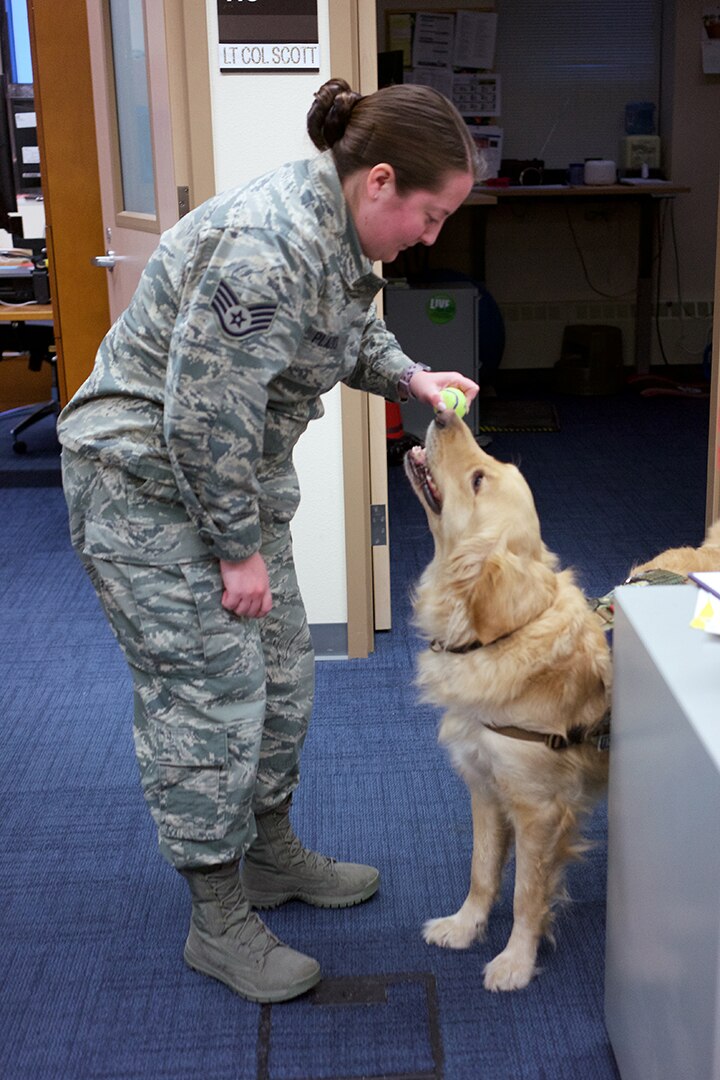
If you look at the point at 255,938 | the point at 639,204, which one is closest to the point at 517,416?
the point at 639,204

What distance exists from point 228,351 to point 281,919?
110 cm

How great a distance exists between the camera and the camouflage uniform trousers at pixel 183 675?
1583 millimetres

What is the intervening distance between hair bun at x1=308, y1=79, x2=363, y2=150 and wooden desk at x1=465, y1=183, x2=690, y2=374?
4.47 m

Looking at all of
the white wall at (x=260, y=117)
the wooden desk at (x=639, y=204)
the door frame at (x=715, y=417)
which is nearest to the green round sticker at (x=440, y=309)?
the wooden desk at (x=639, y=204)

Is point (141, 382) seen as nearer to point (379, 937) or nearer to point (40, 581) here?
point (379, 937)

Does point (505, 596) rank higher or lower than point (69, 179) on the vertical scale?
lower

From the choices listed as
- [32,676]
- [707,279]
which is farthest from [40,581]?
[707,279]

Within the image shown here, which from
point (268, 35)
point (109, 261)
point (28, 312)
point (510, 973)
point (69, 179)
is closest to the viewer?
point (510, 973)

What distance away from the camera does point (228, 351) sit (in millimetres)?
1369

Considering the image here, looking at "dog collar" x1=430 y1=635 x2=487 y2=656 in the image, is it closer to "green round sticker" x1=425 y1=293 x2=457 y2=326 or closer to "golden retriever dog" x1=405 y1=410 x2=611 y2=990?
"golden retriever dog" x1=405 y1=410 x2=611 y2=990

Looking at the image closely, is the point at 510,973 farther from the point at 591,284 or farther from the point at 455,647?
the point at 591,284

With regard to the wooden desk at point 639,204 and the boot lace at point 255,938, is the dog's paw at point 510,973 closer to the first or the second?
the boot lace at point 255,938

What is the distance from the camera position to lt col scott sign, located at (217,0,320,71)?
2664mm

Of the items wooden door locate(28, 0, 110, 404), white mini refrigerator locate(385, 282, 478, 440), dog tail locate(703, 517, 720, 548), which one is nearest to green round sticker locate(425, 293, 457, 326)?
white mini refrigerator locate(385, 282, 478, 440)
